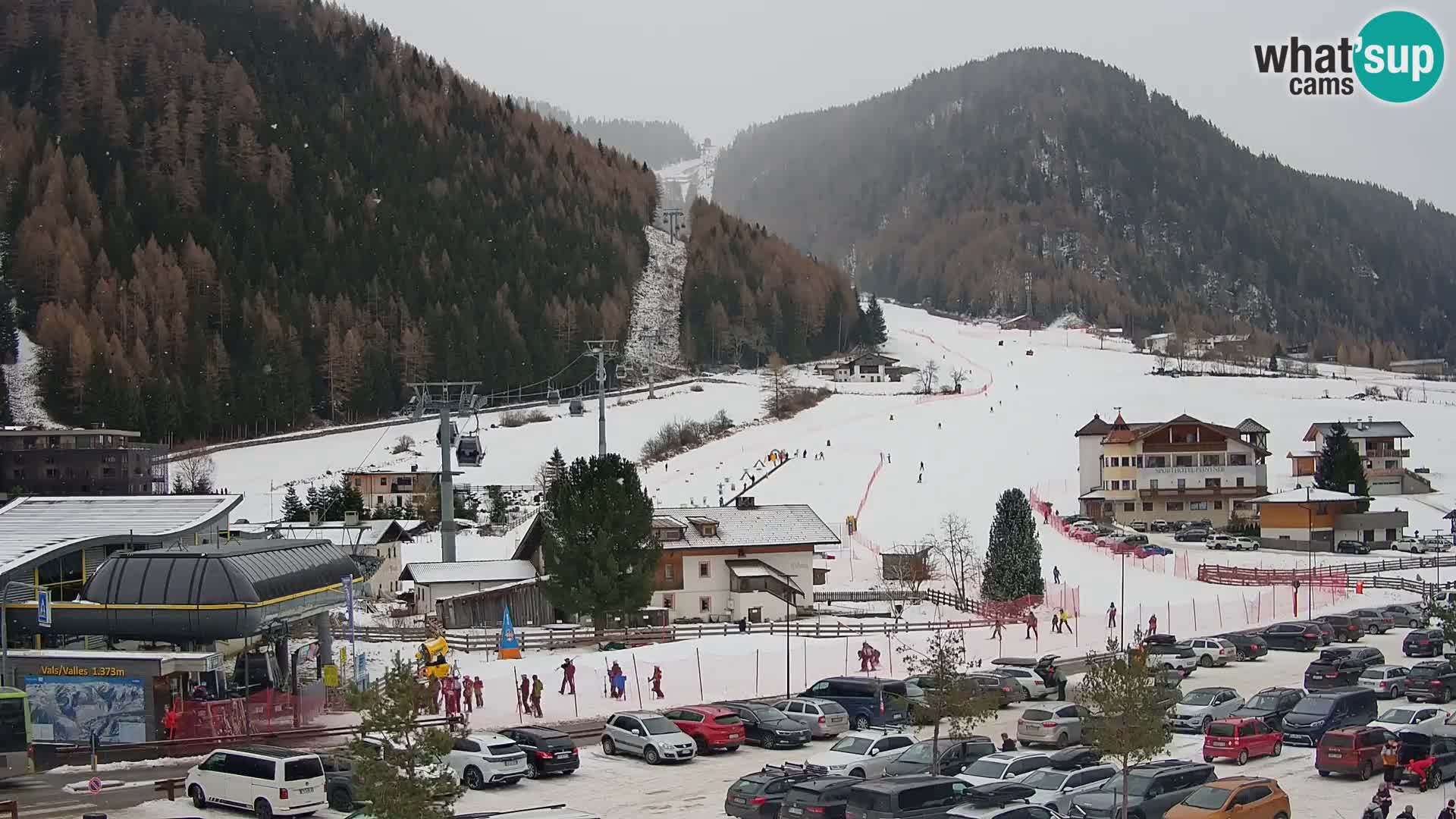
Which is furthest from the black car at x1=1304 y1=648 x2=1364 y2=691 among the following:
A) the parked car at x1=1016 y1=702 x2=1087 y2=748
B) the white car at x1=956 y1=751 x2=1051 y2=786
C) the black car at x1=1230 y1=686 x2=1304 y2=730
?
the white car at x1=956 y1=751 x2=1051 y2=786

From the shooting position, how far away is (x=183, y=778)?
2455 cm

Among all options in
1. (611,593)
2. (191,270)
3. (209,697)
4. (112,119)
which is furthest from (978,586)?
(112,119)

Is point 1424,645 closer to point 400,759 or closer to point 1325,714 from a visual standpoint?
point 1325,714

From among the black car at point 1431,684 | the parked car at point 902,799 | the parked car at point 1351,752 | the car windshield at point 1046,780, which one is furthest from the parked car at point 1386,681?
the parked car at point 902,799

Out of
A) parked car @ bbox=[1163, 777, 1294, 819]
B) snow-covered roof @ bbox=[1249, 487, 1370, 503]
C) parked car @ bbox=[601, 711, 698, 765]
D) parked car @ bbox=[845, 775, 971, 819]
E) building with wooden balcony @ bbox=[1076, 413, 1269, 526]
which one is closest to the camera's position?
parked car @ bbox=[1163, 777, 1294, 819]

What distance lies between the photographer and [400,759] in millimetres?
16531

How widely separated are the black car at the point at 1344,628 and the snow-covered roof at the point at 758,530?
53.0 feet

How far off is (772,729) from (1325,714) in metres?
10.4

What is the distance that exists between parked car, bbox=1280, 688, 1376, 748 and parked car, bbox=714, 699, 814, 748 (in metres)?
9.09

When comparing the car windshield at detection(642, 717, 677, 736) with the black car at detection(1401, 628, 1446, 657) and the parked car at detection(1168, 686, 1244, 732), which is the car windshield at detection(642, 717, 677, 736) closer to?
the parked car at detection(1168, 686, 1244, 732)

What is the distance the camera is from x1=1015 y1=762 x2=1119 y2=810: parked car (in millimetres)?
21812

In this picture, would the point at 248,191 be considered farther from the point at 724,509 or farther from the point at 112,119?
the point at 724,509

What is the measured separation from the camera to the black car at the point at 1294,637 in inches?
1625

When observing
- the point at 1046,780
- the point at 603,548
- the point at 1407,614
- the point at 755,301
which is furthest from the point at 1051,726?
the point at 755,301
